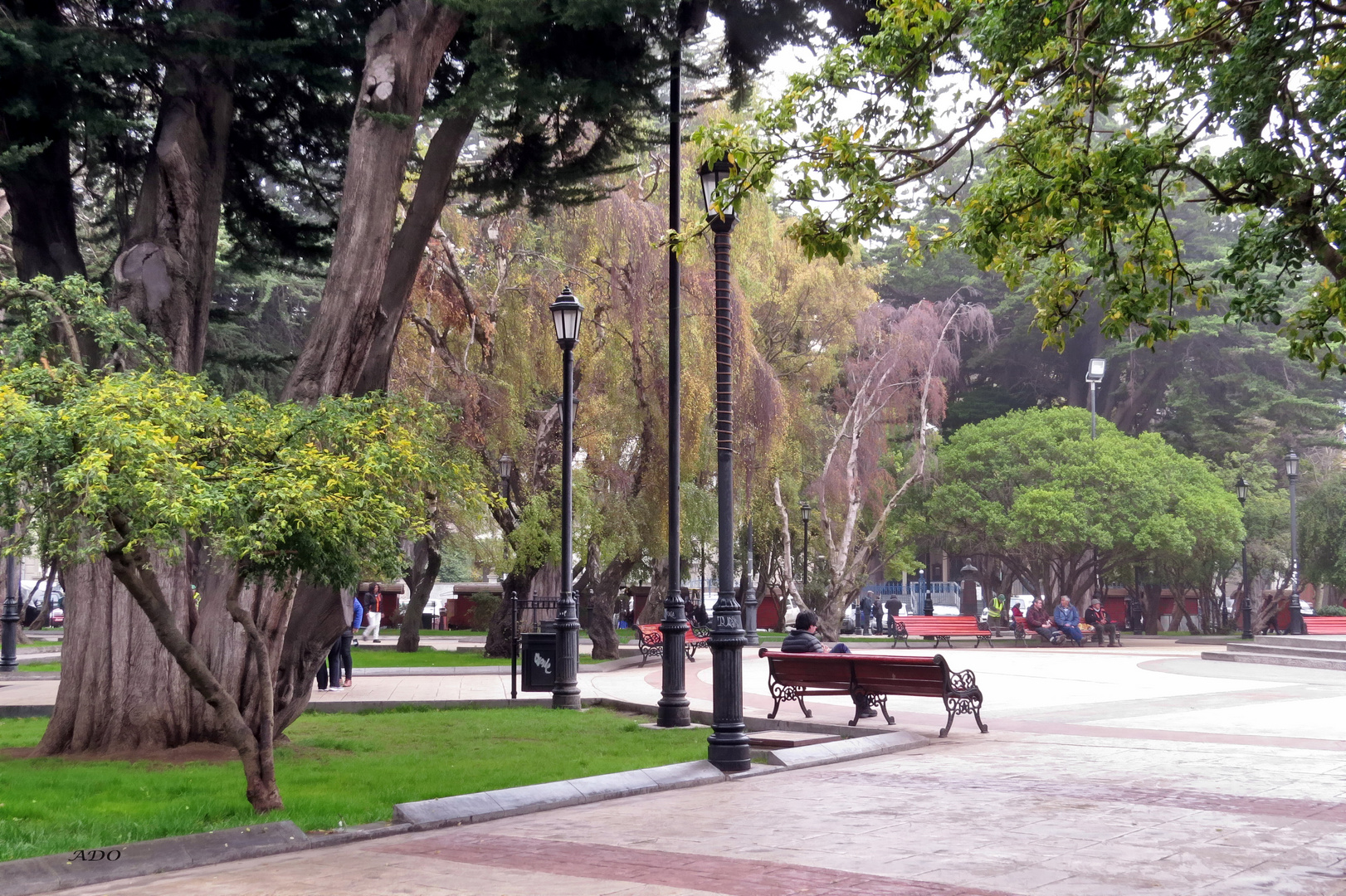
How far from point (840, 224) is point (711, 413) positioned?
15303 mm

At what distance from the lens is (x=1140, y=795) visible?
908cm

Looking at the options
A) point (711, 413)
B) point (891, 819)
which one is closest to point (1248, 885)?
point (891, 819)

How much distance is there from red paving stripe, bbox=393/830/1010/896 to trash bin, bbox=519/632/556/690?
797 cm

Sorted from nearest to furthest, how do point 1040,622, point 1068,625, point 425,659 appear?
point 425,659, point 1068,625, point 1040,622

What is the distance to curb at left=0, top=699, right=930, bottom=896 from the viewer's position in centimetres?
665

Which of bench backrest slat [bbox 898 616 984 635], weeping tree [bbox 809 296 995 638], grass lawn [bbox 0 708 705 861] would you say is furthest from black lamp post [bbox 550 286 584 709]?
bench backrest slat [bbox 898 616 984 635]

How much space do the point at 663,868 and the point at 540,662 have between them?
9.38 meters

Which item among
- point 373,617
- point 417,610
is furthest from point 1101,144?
point 373,617

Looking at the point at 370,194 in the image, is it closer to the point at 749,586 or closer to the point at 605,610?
the point at 605,610

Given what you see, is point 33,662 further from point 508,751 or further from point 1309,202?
point 1309,202

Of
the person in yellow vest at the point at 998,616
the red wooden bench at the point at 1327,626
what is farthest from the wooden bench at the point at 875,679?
the red wooden bench at the point at 1327,626

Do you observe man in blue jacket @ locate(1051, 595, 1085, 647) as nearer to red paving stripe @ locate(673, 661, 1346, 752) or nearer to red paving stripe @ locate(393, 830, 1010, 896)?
red paving stripe @ locate(673, 661, 1346, 752)

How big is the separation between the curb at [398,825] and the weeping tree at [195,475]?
824mm

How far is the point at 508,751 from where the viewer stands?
11.7 metres
